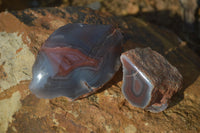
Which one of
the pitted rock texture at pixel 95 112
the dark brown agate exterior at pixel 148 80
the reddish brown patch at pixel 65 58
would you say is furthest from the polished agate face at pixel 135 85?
the reddish brown patch at pixel 65 58

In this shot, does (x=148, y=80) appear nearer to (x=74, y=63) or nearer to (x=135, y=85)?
(x=135, y=85)

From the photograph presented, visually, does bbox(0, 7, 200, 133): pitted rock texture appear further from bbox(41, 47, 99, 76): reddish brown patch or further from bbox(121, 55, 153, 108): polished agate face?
bbox(41, 47, 99, 76): reddish brown patch

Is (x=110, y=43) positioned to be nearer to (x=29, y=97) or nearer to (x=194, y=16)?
(x=29, y=97)

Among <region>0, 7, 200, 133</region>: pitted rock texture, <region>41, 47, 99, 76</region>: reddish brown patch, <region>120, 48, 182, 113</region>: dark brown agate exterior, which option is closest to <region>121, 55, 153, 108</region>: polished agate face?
<region>120, 48, 182, 113</region>: dark brown agate exterior

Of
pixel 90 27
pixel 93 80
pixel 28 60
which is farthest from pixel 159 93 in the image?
pixel 28 60

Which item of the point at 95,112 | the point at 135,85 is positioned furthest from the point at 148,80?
the point at 95,112

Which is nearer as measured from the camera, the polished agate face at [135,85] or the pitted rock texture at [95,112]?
the polished agate face at [135,85]

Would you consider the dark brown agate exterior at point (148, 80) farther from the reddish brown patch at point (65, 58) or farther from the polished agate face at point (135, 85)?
the reddish brown patch at point (65, 58)
